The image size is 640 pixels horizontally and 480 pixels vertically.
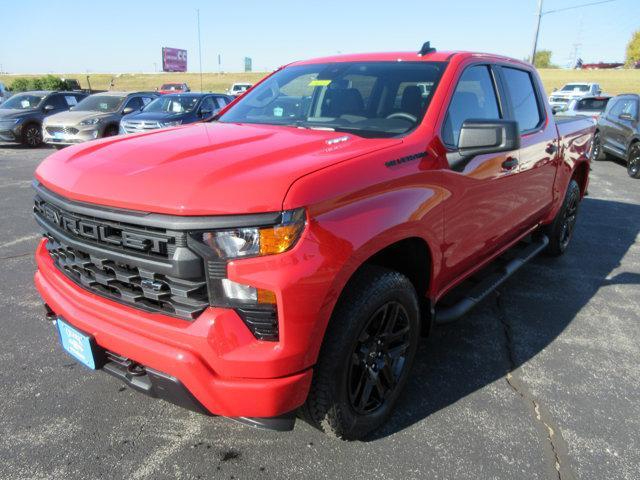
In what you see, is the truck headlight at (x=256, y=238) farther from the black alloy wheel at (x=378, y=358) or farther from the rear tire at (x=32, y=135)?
the rear tire at (x=32, y=135)

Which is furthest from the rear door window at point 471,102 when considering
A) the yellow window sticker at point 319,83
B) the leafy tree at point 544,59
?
the leafy tree at point 544,59

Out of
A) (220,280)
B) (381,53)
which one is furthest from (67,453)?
(381,53)

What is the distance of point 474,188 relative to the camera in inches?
115

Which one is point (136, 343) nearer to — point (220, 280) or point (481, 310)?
point (220, 280)

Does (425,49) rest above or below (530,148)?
above

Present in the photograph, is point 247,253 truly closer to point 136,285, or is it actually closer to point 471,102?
point 136,285

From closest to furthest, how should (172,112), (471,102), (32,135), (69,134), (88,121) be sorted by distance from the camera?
1. (471,102)
2. (172,112)
3. (69,134)
4. (88,121)
5. (32,135)

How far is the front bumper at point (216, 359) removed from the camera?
1.81 m

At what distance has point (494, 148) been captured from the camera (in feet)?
8.91

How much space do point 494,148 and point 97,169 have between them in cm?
205

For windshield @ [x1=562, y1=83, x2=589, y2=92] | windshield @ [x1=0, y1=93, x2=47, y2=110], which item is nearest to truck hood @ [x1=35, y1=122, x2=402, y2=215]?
windshield @ [x1=0, y1=93, x2=47, y2=110]

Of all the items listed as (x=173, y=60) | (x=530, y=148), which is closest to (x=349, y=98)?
(x=530, y=148)

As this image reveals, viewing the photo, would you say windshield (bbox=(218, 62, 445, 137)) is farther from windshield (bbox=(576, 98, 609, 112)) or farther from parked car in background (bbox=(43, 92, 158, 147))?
windshield (bbox=(576, 98, 609, 112))

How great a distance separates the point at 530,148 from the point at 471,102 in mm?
955
